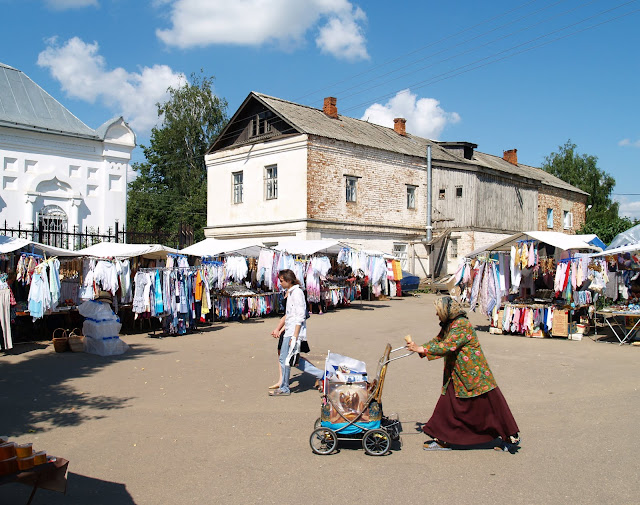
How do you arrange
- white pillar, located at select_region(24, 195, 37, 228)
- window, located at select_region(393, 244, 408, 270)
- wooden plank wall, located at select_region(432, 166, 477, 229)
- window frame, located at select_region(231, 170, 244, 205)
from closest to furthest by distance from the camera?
white pillar, located at select_region(24, 195, 37, 228) → window frame, located at select_region(231, 170, 244, 205) → window, located at select_region(393, 244, 408, 270) → wooden plank wall, located at select_region(432, 166, 477, 229)

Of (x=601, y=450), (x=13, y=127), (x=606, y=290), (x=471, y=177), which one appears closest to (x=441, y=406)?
(x=601, y=450)

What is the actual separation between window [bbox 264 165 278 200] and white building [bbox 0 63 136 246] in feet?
22.8

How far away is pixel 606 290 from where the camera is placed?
15125 millimetres

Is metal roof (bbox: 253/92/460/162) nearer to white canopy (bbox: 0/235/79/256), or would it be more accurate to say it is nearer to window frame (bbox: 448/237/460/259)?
window frame (bbox: 448/237/460/259)

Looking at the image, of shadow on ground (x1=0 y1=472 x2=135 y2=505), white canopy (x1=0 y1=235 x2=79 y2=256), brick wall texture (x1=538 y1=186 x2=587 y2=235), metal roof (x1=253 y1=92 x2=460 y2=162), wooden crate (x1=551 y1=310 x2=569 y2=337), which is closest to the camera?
shadow on ground (x1=0 y1=472 x2=135 y2=505)

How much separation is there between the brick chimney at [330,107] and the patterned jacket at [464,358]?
81.9 feet

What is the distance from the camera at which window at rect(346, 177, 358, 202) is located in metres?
26.1

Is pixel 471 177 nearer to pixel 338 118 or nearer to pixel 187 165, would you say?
pixel 338 118

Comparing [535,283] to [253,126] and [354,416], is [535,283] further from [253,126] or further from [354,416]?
[253,126]

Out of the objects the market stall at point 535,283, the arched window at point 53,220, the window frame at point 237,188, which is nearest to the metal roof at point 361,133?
the window frame at point 237,188

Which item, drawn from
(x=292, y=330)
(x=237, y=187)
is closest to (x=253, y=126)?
(x=237, y=187)

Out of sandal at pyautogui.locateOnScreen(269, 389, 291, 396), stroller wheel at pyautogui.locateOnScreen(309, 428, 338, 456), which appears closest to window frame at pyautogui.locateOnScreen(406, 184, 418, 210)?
sandal at pyautogui.locateOnScreen(269, 389, 291, 396)

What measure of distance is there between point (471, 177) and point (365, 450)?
2777 cm

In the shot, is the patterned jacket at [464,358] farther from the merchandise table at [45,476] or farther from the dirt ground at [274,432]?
the merchandise table at [45,476]
